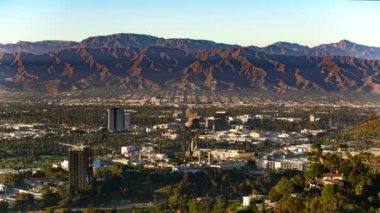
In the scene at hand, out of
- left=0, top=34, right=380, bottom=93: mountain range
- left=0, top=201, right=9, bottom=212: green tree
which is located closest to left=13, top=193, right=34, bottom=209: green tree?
left=0, top=201, right=9, bottom=212: green tree

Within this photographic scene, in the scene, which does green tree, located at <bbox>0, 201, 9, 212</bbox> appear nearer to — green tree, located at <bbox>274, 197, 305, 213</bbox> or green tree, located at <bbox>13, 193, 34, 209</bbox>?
green tree, located at <bbox>13, 193, 34, 209</bbox>

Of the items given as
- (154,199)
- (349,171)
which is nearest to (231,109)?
(154,199)

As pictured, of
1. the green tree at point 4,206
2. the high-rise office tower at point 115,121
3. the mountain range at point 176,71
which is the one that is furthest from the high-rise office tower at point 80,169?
the mountain range at point 176,71

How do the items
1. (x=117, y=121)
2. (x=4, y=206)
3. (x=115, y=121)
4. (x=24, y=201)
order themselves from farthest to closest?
(x=117, y=121)
(x=115, y=121)
(x=24, y=201)
(x=4, y=206)

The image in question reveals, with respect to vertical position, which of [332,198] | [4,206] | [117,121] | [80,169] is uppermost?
[332,198]

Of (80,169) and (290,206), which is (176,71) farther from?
(290,206)

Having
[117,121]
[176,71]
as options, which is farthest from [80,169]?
[176,71]

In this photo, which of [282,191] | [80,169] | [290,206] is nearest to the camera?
[290,206]

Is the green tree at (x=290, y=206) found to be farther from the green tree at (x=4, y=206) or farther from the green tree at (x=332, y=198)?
the green tree at (x=4, y=206)
